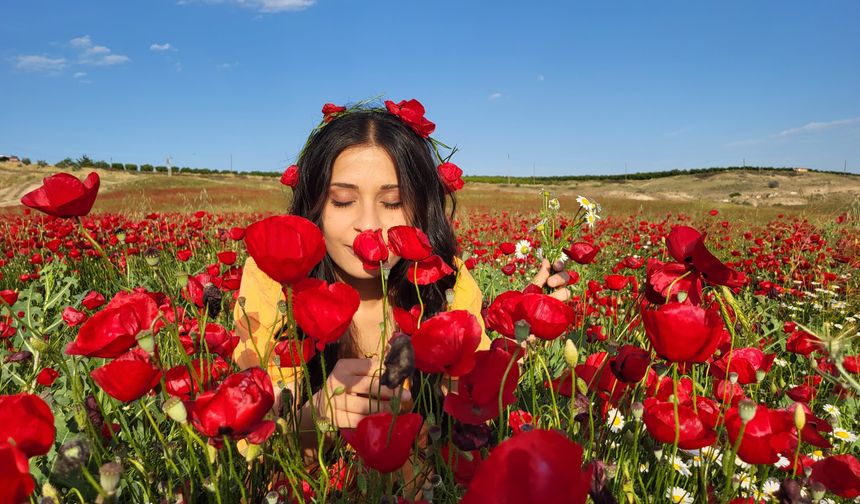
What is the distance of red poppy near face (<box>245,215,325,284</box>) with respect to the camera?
90 centimetres

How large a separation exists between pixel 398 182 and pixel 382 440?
5.06 ft

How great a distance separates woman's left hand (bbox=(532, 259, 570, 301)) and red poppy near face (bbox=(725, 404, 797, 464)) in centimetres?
78

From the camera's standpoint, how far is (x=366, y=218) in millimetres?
1992

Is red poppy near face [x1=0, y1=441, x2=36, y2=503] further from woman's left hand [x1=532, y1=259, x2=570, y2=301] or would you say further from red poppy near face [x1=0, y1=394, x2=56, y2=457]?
woman's left hand [x1=532, y1=259, x2=570, y2=301]

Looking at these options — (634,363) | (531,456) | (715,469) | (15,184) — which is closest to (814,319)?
(715,469)

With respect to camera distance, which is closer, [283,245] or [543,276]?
[283,245]

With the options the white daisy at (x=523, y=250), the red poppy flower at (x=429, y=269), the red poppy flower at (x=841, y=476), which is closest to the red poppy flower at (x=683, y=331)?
the red poppy flower at (x=841, y=476)

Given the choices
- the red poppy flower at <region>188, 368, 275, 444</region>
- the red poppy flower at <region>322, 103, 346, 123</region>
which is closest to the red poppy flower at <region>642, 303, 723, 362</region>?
the red poppy flower at <region>188, 368, 275, 444</region>

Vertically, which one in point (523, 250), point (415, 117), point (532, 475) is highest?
point (415, 117)

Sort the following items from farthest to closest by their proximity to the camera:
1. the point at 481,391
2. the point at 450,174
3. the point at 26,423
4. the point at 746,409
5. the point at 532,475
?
1. the point at 450,174
2. the point at 481,391
3. the point at 746,409
4. the point at 26,423
5. the point at 532,475

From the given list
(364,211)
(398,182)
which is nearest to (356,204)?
(364,211)

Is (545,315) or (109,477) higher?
(545,315)

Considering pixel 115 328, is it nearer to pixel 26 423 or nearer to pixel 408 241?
pixel 26 423

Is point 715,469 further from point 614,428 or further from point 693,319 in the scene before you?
point 693,319
